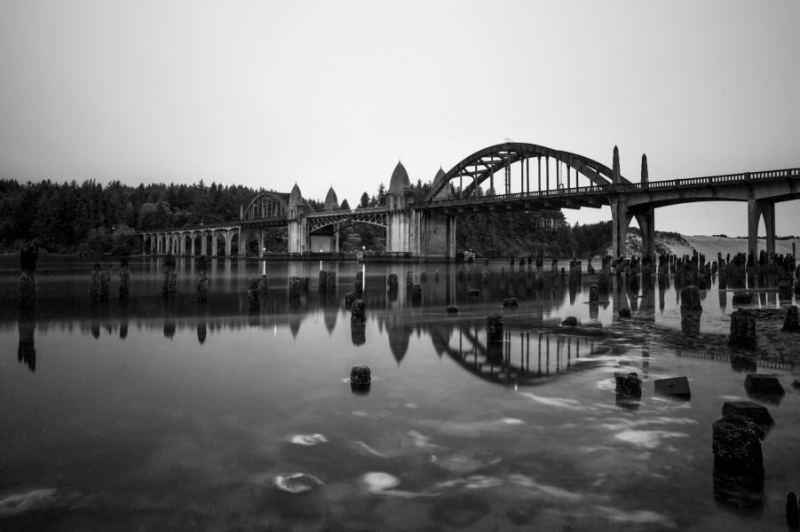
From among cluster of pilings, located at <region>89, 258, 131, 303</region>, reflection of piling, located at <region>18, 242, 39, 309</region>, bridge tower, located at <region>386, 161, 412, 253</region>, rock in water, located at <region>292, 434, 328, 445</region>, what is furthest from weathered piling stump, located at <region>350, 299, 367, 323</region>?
bridge tower, located at <region>386, 161, 412, 253</region>

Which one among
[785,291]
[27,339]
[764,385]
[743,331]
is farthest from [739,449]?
[785,291]

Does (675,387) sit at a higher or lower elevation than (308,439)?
higher

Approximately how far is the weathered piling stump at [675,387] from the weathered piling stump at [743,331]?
4.99 metres

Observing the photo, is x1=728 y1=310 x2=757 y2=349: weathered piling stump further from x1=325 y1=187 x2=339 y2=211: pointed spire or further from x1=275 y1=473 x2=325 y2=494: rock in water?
x1=325 y1=187 x2=339 y2=211: pointed spire

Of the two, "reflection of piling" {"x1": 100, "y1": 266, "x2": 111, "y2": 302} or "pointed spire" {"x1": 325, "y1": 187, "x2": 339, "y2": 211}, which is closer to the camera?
"reflection of piling" {"x1": 100, "y1": 266, "x2": 111, "y2": 302}

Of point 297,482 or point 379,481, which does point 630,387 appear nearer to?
point 379,481

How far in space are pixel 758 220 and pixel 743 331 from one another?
146 feet

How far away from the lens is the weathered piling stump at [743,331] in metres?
12.2

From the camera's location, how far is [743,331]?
1240 centimetres

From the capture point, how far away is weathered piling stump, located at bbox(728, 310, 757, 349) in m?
12.2

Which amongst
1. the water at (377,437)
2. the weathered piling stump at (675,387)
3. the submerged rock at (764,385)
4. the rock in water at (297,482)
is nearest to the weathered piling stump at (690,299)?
the water at (377,437)

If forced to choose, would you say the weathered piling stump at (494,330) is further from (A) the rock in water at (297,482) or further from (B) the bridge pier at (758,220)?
(B) the bridge pier at (758,220)

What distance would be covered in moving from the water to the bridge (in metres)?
43.2

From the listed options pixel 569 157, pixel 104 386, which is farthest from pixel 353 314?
pixel 569 157
